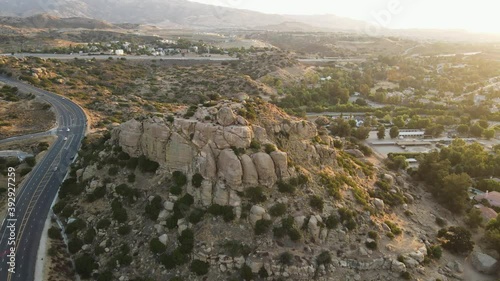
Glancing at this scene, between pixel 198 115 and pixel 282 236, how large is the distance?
19698 millimetres

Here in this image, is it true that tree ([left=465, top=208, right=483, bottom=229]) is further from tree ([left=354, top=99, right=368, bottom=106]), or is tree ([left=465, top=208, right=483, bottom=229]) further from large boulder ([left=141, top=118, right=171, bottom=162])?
tree ([left=354, top=99, right=368, bottom=106])

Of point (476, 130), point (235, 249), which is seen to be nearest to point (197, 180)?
point (235, 249)

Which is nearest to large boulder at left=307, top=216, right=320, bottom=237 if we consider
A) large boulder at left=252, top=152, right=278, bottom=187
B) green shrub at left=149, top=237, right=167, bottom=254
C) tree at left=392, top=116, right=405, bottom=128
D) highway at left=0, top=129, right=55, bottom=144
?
large boulder at left=252, top=152, right=278, bottom=187

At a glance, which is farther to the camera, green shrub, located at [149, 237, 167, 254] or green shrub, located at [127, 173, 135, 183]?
green shrub, located at [127, 173, 135, 183]

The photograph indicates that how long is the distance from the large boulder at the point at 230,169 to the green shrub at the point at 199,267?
32.1 feet

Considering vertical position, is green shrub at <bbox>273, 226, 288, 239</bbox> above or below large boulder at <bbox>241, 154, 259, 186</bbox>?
below

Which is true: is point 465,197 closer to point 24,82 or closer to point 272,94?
point 272,94

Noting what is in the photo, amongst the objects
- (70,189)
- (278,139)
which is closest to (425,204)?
(278,139)

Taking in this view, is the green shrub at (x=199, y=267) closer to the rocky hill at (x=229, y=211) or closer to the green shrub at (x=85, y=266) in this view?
the rocky hill at (x=229, y=211)

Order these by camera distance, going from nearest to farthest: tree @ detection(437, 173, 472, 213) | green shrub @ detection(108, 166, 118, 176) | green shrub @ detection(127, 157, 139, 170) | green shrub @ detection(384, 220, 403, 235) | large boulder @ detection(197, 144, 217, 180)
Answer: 1. large boulder @ detection(197, 144, 217, 180)
2. green shrub @ detection(384, 220, 403, 235)
3. green shrub @ detection(127, 157, 139, 170)
4. green shrub @ detection(108, 166, 118, 176)
5. tree @ detection(437, 173, 472, 213)

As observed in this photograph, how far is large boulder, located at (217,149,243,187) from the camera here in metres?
42.2

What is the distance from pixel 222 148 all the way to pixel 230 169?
10.1ft

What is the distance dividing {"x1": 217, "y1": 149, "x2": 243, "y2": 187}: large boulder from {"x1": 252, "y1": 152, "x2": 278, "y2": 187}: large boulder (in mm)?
2353

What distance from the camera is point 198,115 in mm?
47125
